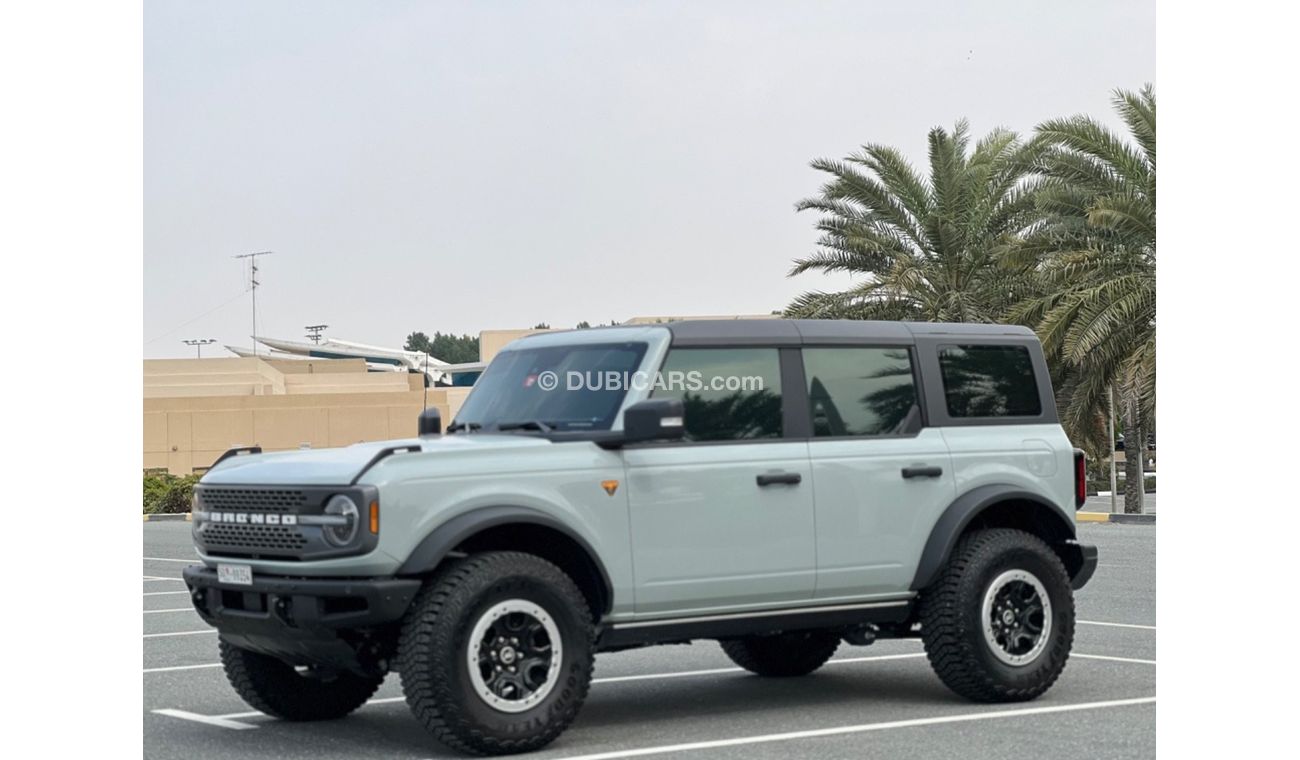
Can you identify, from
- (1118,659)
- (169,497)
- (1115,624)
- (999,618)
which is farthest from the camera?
(169,497)

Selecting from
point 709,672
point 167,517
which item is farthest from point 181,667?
point 167,517

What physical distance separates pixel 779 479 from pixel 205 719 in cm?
339

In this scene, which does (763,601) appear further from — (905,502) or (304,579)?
(304,579)

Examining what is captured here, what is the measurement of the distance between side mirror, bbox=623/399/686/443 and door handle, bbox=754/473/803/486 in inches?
32.3

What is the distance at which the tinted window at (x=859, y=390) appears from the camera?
31.7 ft

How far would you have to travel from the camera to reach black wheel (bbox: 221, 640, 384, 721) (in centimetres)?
954

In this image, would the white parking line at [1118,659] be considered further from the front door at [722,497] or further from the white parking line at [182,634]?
the white parking line at [182,634]

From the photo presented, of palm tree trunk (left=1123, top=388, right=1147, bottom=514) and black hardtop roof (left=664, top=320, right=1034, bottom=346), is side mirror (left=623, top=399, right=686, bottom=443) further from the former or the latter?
palm tree trunk (left=1123, top=388, right=1147, bottom=514)

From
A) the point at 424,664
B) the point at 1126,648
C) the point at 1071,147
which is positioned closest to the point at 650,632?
the point at 424,664

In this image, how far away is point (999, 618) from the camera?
32.5 ft

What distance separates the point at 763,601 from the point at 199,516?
2.89 m

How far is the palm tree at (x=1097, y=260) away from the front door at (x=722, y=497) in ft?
71.6

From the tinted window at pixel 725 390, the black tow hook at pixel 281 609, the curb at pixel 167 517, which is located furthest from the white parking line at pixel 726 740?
the curb at pixel 167 517

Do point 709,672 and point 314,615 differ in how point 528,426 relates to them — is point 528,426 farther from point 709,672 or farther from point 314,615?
point 709,672
